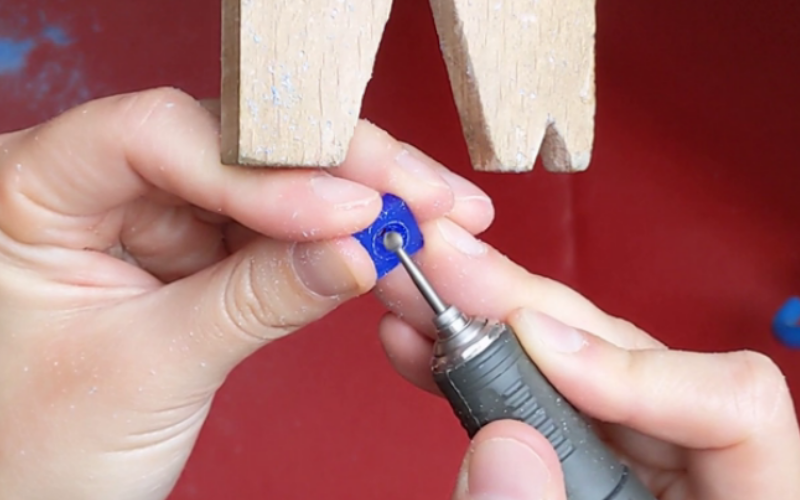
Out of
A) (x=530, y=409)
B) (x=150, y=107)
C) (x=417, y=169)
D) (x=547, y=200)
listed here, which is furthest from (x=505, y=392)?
(x=547, y=200)

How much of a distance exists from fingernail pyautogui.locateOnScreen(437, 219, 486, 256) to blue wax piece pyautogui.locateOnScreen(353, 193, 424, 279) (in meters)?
0.03

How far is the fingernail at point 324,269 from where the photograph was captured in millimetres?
447

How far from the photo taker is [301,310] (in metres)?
0.49

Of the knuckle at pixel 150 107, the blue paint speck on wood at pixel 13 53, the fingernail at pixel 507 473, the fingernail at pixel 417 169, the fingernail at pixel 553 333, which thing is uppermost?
the knuckle at pixel 150 107

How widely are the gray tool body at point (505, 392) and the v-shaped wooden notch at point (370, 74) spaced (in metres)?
0.08

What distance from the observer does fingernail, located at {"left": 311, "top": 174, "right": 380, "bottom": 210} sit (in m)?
0.42

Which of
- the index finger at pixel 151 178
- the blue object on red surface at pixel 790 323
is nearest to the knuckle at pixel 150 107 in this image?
the index finger at pixel 151 178

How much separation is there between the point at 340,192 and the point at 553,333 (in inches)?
6.5

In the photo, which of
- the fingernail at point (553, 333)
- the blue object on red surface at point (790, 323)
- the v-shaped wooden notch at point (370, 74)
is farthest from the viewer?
the blue object on red surface at point (790, 323)

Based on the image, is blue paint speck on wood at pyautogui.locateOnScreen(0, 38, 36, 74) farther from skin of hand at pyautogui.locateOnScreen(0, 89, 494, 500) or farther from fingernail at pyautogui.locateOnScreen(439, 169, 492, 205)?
fingernail at pyautogui.locateOnScreen(439, 169, 492, 205)

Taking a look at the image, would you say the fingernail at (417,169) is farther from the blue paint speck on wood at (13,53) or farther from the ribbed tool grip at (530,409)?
the blue paint speck on wood at (13,53)

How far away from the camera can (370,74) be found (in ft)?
1.36

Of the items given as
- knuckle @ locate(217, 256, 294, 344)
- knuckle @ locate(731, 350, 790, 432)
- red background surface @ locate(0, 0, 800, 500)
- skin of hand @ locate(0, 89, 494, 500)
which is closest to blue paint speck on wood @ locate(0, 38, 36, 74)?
red background surface @ locate(0, 0, 800, 500)

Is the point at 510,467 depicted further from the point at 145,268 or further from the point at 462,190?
the point at 145,268
